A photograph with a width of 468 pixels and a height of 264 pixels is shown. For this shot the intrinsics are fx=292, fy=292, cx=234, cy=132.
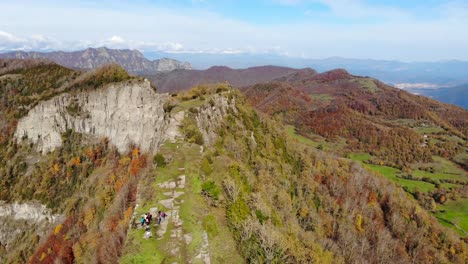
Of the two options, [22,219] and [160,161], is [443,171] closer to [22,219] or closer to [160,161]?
[160,161]

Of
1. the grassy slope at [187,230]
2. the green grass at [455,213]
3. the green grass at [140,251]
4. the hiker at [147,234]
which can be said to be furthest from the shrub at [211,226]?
the green grass at [455,213]

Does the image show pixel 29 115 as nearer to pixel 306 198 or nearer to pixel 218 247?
pixel 306 198

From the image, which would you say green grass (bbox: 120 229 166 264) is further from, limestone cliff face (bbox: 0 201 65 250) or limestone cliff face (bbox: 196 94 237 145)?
limestone cliff face (bbox: 0 201 65 250)

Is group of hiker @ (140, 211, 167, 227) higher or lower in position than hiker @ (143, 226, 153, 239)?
higher

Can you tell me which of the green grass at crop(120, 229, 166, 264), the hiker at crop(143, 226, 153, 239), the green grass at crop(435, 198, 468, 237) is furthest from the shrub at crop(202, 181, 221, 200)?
the green grass at crop(435, 198, 468, 237)

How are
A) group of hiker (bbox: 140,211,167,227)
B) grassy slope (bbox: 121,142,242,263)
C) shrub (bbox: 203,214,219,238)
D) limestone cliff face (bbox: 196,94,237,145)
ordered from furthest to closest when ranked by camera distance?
limestone cliff face (bbox: 196,94,237,145) → shrub (bbox: 203,214,219,238) → group of hiker (bbox: 140,211,167,227) → grassy slope (bbox: 121,142,242,263)

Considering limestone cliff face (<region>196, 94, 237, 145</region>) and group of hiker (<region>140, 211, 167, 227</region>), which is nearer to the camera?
group of hiker (<region>140, 211, 167, 227</region>)
